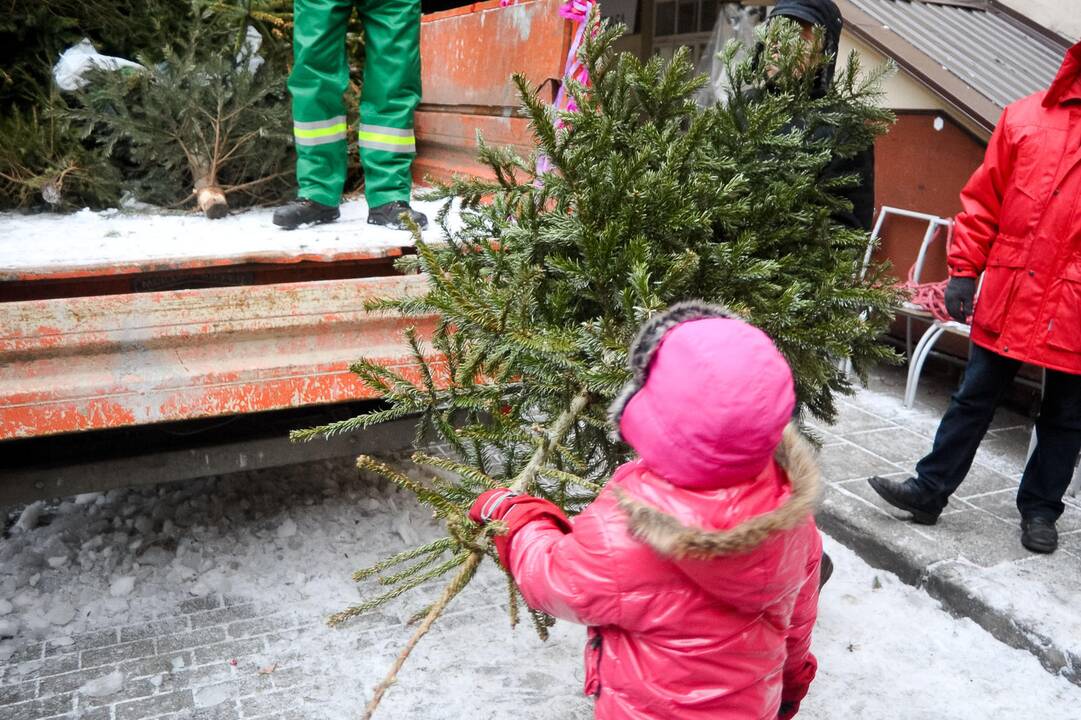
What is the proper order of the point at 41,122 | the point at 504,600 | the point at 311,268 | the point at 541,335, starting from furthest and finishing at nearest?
the point at 41,122, the point at 504,600, the point at 311,268, the point at 541,335

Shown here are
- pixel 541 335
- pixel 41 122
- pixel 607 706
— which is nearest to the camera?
pixel 607 706

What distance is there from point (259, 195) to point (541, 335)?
2.56 m

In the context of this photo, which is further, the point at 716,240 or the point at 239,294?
the point at 239,294

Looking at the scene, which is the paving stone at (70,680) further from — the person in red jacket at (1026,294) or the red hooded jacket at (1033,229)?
the red hooded jacket at (1033,229)

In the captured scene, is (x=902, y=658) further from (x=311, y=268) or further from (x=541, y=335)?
(x=311, y=268)

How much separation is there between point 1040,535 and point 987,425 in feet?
1.62

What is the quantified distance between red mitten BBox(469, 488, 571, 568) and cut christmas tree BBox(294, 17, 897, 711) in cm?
6

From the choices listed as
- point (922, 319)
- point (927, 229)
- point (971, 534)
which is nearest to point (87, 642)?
point (971, 534)

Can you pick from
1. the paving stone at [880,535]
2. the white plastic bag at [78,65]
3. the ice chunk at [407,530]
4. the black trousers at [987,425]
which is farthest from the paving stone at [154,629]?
the black trousers at [987,425]

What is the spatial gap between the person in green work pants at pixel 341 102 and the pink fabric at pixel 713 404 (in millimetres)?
2333

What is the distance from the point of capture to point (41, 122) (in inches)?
151

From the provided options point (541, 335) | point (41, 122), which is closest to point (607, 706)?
point (541, 335)

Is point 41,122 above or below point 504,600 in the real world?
above

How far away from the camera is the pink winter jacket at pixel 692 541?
1503 millimetres
